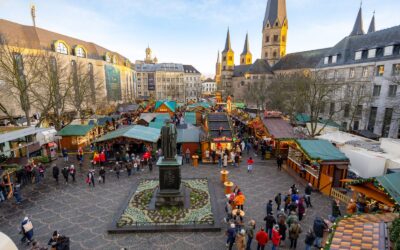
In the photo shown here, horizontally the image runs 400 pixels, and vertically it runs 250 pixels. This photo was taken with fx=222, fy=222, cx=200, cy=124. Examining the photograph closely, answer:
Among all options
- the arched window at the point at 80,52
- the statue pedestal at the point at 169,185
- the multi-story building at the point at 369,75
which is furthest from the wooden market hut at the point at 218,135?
the arched window at the point at 80,52

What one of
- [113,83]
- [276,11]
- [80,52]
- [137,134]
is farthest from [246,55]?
[137,134]

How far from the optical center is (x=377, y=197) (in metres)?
9.20

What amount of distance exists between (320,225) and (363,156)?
9.23m

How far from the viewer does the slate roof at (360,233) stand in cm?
557

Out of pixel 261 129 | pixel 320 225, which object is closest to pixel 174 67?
pixel 261 129

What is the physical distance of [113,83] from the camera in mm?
58594

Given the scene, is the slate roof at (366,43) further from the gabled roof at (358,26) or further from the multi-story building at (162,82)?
the multi-story building at (162,82)

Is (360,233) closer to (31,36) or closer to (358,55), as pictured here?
(358,55)

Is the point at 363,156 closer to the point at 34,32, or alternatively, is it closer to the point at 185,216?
the point at 185,216

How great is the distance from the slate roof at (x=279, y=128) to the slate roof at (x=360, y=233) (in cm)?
1371

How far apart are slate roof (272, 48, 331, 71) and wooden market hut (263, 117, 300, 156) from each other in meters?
44.1

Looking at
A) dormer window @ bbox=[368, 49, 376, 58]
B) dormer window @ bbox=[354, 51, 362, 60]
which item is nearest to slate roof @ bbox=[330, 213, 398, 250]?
dormer window @ bbox=[368, 49, 376, 58]

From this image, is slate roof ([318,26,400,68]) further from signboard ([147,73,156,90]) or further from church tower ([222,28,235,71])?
signboard ([147,73,156,90])

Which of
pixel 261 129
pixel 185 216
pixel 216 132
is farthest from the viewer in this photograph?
pixel 261 129
